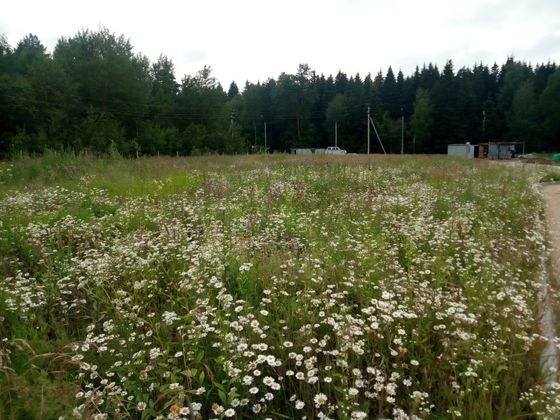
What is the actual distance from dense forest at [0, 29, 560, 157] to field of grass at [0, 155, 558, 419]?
61.2 feet

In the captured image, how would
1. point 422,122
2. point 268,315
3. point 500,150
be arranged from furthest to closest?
1. point 422,122
2. point 500,150
3. point 268,315

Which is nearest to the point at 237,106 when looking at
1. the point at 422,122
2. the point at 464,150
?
the point at 422,122

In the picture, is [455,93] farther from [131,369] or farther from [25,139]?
[131,369]

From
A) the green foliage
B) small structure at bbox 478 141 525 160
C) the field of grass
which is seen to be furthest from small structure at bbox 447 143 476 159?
the field of grass

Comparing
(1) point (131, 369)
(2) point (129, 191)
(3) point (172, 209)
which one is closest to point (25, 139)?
(2) point (129, 191)

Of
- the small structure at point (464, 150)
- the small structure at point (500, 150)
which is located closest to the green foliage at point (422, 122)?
the small structure at point (500, 150)

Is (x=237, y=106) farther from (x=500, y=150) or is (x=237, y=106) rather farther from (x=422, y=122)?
(x=500, y=150)

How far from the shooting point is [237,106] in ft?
269

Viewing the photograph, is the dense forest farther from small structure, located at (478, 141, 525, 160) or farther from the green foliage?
small structure, located at (478, 141, 525, 160)

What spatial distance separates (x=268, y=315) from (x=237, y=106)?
83.6 metres

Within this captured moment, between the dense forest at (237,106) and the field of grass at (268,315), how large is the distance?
1864 centimetres

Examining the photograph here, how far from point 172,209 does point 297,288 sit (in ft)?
13.3

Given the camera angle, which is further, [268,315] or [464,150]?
[464,150]

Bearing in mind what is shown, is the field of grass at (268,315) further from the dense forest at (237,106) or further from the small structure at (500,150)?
the small structure at (500,150)
